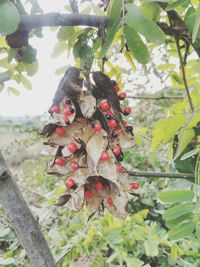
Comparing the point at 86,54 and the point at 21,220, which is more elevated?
the point at 86,54

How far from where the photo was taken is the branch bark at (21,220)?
512 millimetres

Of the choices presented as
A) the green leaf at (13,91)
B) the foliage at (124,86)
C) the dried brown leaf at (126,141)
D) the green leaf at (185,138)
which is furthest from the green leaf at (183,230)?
the green leaf at (13,91)

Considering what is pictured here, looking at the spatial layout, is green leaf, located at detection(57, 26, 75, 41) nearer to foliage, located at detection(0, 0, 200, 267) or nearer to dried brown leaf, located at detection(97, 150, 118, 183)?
foliage, located at detection(0, 0, 200, 267)

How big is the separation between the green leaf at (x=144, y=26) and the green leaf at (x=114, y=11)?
22mm

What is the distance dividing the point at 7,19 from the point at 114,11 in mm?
130

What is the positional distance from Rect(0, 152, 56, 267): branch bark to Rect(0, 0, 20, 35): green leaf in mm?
185

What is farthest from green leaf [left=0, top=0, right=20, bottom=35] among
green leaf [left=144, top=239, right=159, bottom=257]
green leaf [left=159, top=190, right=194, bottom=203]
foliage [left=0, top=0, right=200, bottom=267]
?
green leaf [left=144, top=239, right=159, bottom=257]

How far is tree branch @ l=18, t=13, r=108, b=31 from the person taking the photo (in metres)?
0.48

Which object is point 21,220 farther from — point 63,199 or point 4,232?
point 4,232

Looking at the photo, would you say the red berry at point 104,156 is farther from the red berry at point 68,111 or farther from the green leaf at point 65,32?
the green leaf at point 65,32

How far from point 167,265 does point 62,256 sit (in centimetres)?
48

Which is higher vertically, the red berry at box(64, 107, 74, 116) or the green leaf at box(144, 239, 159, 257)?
the red berry at box(64, 107, 74, 116)

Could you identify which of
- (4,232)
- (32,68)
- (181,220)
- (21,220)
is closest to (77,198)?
(21,220)

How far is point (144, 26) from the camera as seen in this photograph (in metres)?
0.43
